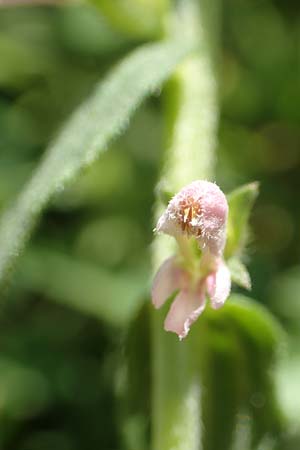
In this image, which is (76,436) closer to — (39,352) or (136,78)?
(39,352)

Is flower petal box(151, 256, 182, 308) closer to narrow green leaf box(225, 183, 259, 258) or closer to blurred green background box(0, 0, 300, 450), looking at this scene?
narrow green leaf box(225, 183, 259, 258)

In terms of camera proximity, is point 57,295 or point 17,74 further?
point 17,74

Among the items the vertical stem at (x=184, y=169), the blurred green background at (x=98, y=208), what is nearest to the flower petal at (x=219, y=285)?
the vertical stem at (x=184, y=169)

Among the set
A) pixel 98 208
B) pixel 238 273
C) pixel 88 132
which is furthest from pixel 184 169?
pixel 98 208

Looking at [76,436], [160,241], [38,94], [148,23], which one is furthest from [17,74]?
[160,241]

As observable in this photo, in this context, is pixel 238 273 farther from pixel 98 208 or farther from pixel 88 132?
pixel 98 208

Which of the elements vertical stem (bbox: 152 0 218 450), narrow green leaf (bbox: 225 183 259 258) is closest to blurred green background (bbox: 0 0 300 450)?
vertical stem (bbox: 152 0 218 450)
